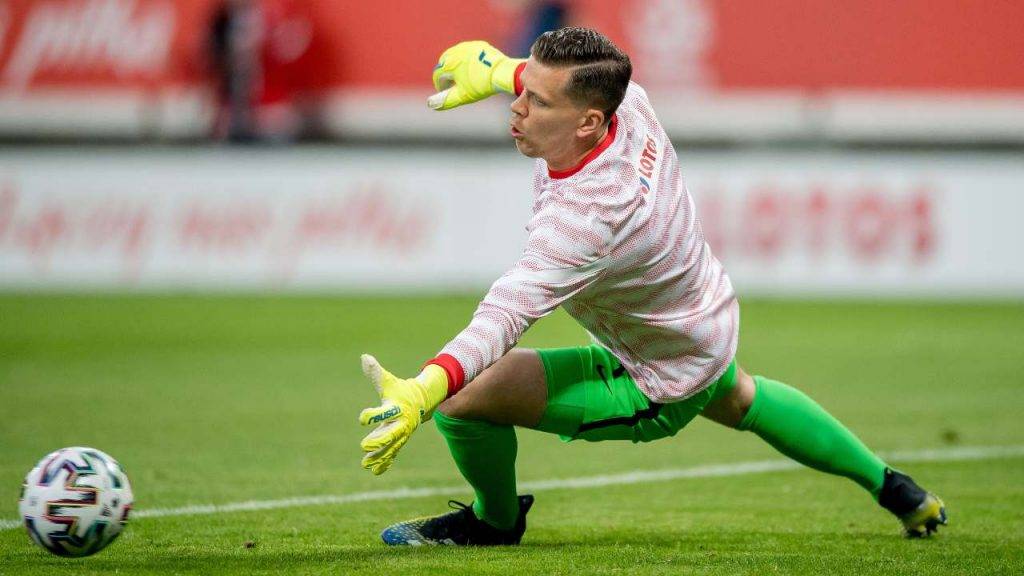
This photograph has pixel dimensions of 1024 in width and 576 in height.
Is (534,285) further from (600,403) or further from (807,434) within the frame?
(807,434)

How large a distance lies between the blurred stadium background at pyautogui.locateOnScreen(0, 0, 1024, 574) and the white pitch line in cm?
17

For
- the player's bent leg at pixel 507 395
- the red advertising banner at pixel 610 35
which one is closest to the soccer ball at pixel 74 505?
the player's bent leg at pixel 507 395

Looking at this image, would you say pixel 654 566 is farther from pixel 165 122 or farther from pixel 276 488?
pixel 165 122

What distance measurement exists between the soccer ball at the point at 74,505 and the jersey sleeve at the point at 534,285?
124cm

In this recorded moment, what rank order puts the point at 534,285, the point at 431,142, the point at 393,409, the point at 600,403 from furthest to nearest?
the point at 431,142 < the point at 600,403 < the point at 534,285 < the point at 393,409

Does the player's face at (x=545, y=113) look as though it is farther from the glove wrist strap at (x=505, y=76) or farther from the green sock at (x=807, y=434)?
the green sock at (x=807, y=434)

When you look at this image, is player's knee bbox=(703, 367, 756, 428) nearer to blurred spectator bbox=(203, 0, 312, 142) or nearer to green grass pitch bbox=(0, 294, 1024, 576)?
green grass pitch bbox=(0, 294, 1024, 576)

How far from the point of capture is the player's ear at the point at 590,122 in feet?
16.6

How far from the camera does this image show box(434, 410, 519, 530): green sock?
18.3 feet

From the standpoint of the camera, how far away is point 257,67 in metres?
19.1

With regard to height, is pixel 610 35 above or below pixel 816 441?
above

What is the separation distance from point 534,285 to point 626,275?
0.45 meters

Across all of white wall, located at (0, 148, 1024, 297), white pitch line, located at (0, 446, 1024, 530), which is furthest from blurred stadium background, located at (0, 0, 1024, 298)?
white pitch line, located at (0, 446, 1024, 530)

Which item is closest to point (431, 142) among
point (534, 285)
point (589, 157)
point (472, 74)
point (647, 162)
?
point (472, 74)
